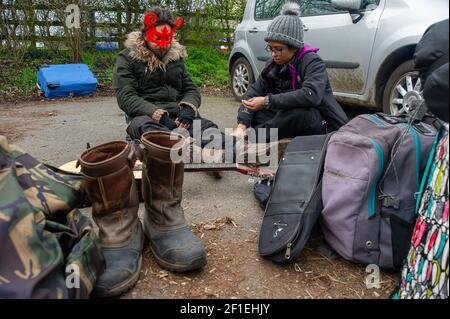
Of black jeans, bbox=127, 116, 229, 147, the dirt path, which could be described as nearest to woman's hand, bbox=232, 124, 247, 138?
black jeans, bbox=127, 116, 229, 147

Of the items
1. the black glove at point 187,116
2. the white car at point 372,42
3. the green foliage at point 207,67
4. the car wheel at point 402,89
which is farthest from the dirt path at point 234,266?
the green foliage at point 207,67

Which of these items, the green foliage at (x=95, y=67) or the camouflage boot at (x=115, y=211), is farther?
the green foliage at (x=95, y=67)

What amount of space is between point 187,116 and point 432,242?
84.8 inches

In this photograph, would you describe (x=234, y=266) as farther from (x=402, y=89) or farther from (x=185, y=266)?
(x=402, y=89)

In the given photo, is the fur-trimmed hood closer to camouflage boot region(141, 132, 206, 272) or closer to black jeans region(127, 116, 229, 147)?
black jeans region(127, 116, 229, 147)

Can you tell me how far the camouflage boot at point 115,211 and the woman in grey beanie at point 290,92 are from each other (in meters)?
1.39

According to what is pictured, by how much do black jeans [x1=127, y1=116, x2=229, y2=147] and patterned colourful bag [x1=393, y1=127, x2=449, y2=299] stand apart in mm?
1735

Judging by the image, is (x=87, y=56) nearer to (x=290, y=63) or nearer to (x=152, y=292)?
(x=290, y=63)

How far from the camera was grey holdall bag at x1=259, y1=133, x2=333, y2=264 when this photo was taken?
A: 1883 millimetres

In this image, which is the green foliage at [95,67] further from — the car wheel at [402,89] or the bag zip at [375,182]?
the bag zip at [375,182]

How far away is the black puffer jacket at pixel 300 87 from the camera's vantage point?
287 centimetres

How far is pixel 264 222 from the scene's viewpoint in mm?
2035

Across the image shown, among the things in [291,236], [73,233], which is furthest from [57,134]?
[291,236]
